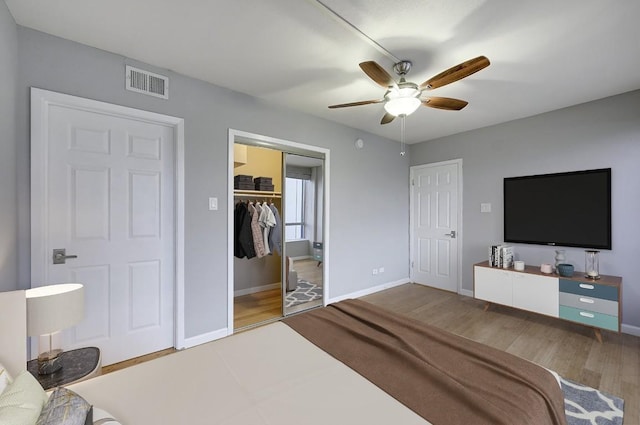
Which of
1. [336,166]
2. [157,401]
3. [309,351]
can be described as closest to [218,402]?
[157,401]

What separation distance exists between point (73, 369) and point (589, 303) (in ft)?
13.8

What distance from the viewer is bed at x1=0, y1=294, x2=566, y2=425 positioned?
931 mm

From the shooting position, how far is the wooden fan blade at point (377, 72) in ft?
5.57

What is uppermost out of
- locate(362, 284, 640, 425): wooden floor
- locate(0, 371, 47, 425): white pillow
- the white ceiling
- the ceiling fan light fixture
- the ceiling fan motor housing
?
the white ceiling

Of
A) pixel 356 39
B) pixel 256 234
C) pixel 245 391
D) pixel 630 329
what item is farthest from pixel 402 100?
pixel 630 329

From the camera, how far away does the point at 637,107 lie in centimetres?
270

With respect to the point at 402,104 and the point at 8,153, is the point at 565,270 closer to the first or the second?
the point at 402,104

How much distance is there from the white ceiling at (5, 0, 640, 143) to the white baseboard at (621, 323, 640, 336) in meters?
2.42

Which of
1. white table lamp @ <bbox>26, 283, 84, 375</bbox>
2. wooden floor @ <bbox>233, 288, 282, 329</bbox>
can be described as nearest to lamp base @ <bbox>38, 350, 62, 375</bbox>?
white table lamp @ <bbox>26, 283, 84, 375</bbox>

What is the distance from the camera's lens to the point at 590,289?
8.64 ft

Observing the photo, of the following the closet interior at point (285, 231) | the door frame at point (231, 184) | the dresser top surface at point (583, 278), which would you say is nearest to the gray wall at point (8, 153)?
the door frame at point (231, 184)

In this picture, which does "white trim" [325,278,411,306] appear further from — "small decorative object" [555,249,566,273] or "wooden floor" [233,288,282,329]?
"small decorative object" [555,249,566,273]

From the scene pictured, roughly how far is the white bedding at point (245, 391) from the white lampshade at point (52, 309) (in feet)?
1.42

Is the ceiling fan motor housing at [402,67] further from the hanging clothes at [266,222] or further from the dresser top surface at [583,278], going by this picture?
the dresser top surface at [583,278]
